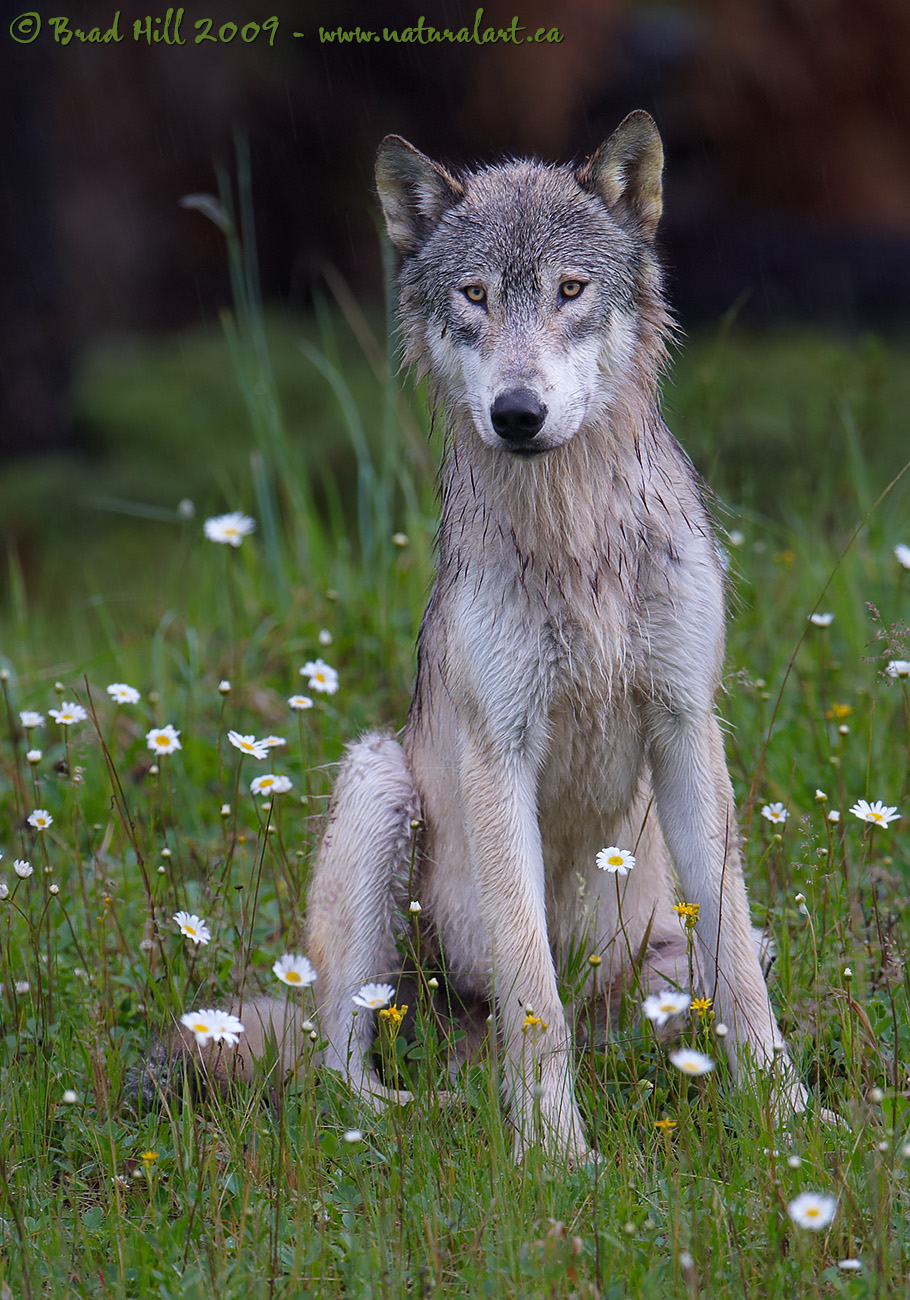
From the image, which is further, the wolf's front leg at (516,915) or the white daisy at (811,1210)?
the wolf's front leg at (516,915)

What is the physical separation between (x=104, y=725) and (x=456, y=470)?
2309 mm

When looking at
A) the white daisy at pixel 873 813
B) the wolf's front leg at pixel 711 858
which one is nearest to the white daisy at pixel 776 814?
the wolf's front leg at pixel 711 858

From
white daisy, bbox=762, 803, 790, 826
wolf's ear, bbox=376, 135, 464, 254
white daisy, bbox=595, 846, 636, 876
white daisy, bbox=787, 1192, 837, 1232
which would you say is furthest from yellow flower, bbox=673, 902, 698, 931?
wolf's ear, bbox=376, 135, 464, 254

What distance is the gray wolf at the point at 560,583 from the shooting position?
122 inches

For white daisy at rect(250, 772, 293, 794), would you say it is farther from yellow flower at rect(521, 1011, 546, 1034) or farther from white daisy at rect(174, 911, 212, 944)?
yellow flower at rect(521, 1011, 546, 1034)

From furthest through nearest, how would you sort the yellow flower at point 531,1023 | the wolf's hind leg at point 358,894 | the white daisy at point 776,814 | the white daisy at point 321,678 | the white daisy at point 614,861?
1. the white daisy at point 321,678
2. the wolf's hind leg at point 358,894
3. the white daisy at point 776,814
4. the white daisy at point 614,861
5. the yellow flower at point 531,1023

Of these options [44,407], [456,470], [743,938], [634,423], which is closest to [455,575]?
[456,470]

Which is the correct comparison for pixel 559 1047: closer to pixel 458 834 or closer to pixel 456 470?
pixel 458 834

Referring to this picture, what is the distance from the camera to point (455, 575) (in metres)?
3.37

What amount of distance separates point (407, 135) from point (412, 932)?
27.6 feet

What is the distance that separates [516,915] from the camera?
123 inches

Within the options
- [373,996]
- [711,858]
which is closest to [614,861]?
[711,858]

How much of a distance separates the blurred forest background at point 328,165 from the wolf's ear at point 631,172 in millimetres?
6455

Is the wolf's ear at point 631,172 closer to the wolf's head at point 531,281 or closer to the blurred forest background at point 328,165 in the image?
the wolf's head at point 531,281
